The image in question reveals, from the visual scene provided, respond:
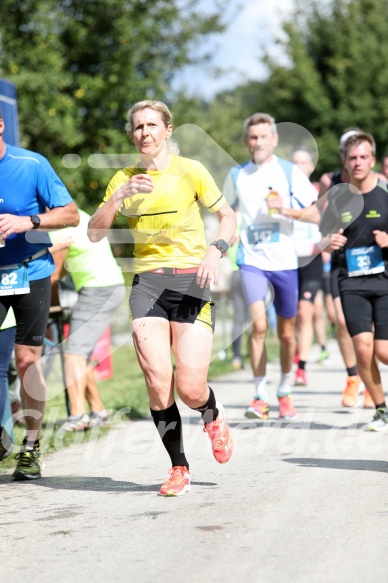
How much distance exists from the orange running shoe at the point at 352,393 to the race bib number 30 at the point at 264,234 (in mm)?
1647

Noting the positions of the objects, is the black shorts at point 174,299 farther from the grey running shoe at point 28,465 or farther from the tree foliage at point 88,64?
the tree foliage at point 88,64

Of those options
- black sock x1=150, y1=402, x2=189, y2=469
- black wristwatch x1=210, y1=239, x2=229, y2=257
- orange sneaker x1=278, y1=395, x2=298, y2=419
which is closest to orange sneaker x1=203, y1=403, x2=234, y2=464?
black sock x1=150, y1=402, x2=189, y2=469

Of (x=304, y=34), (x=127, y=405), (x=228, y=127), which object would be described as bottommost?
(x=127, y=405)

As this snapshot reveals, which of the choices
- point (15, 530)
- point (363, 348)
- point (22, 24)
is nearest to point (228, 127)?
point (22, 24)

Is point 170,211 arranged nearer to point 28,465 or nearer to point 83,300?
point 28,465

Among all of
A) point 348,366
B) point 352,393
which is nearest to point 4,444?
point 352,393

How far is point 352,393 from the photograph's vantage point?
1012cm

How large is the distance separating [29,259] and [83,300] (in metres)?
2.46

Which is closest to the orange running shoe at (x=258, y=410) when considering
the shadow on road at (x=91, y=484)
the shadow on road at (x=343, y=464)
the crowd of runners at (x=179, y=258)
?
the crowd of runners at (x=179, y=258)

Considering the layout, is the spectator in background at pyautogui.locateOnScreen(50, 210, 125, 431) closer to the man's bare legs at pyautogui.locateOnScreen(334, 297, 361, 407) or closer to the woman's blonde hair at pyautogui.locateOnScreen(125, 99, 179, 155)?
the man's bare legs at pyautogui.locateOnScreen(334, 297, 361, 407)

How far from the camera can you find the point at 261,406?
9.29 metres

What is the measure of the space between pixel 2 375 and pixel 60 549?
101 inches

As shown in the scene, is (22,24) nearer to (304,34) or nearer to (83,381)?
(83,381)

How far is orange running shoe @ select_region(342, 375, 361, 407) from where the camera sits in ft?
32.9
